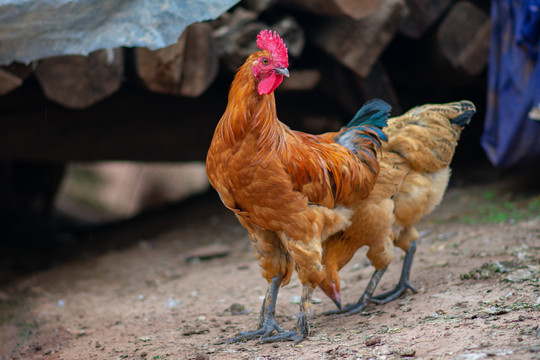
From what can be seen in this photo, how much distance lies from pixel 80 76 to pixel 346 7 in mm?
2367

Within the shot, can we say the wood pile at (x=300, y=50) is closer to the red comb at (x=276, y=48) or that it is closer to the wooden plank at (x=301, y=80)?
the wooden plank at (x=301, y=80)

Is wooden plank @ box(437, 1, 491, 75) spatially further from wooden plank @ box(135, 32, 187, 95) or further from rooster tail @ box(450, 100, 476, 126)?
wooden plank @ box(135, 32, 187, 95)

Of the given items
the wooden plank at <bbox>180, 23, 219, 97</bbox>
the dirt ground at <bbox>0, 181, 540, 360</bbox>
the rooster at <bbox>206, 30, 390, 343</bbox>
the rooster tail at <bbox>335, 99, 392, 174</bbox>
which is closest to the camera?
the dirt ground at <bbox>0, 181, 540, 360</bbox>

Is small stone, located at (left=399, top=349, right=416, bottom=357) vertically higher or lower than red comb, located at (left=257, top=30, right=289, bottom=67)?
lower

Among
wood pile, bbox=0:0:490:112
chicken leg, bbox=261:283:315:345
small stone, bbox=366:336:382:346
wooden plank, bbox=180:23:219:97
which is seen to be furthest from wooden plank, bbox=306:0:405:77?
small stone, bbox=366:336:382:346

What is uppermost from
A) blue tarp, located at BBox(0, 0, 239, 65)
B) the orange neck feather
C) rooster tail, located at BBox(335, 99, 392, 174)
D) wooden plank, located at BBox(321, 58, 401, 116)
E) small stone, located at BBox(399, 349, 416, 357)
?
blue tarp, located at BBox(0, 0, 239, 65)

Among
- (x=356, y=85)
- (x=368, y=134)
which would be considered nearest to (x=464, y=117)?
(x=368, y=134)

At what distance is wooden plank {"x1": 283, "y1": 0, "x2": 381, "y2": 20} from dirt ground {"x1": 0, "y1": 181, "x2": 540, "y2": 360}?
2.20 m

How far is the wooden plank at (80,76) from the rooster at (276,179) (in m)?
1.77

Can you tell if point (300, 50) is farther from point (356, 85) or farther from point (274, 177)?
point (274, 177)

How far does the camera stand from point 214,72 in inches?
191

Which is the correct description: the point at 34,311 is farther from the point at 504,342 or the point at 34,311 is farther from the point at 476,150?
the point at 476,150

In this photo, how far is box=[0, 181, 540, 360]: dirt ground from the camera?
9.21 ft

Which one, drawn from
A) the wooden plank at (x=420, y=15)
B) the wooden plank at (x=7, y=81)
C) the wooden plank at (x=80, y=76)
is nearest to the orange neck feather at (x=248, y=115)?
the wooden plank at (x=80, y=76)
